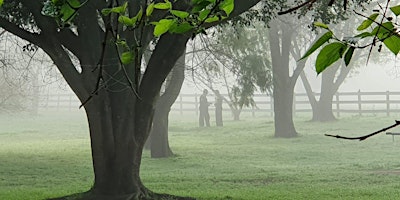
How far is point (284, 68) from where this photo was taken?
2705 cm

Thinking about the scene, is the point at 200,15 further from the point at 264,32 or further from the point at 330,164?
the point at 264,32

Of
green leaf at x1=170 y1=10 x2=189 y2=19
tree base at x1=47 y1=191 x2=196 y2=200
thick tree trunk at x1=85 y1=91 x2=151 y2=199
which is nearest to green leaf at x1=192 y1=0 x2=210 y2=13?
green leaf at x1=170 y1=10 x2=189 y2=19

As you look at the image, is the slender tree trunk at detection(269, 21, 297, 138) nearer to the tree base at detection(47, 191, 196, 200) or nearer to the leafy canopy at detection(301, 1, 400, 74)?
the tree base at detection(47, 191, 196, 200)

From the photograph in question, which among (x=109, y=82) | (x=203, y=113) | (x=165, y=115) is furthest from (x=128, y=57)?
(x=203, y=113)

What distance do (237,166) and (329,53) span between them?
16.0 m

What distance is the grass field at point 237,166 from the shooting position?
11555 millimetres

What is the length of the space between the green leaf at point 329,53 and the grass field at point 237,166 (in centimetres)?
971

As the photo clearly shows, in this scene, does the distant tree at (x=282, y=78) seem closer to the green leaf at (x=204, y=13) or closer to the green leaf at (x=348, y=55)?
the green leaf at (x=204, y=13)

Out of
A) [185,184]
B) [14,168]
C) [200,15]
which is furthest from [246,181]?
[200,15]

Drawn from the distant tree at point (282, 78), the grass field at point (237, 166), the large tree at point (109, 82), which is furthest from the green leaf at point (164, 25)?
the distant tree at point (282, 78)

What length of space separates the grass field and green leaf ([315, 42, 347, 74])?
971 cm

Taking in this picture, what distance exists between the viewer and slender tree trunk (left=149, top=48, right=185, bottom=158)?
19688 mm

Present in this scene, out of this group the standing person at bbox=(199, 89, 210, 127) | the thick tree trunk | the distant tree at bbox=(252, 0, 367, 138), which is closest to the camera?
the thick tree trunk

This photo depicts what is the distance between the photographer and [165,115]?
20281mm
